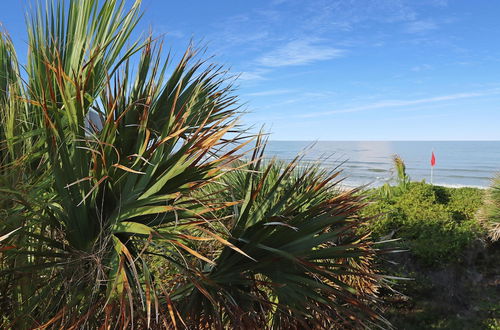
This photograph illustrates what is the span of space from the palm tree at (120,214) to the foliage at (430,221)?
13.7 ft

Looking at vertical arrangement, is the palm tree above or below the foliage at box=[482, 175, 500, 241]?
above

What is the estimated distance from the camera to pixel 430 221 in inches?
372

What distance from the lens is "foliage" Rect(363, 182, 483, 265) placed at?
815 cm

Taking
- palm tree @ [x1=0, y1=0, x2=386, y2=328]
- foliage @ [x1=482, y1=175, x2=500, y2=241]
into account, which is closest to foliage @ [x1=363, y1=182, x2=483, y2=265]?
foliage @ [x1=482, y1=175, x2=500, y2=241]

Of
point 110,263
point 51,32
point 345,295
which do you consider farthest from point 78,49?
point 345,295

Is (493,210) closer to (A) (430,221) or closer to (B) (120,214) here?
(A) (430,221)

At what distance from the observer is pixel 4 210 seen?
2061 mm

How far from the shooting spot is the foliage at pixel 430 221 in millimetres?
8148

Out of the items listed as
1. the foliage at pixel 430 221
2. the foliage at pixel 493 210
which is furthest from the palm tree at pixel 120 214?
the foliage at pixel 493 210

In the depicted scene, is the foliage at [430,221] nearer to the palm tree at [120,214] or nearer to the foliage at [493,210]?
the foliage at [493,210]

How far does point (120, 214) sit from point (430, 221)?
8.91 meters

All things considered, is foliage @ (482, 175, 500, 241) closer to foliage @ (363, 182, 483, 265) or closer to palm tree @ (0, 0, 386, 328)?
foliage @ (363, 182, 483, 265)

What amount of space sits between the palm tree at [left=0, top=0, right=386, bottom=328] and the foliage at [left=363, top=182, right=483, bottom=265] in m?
4.19

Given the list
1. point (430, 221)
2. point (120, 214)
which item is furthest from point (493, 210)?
point (120, 214)
